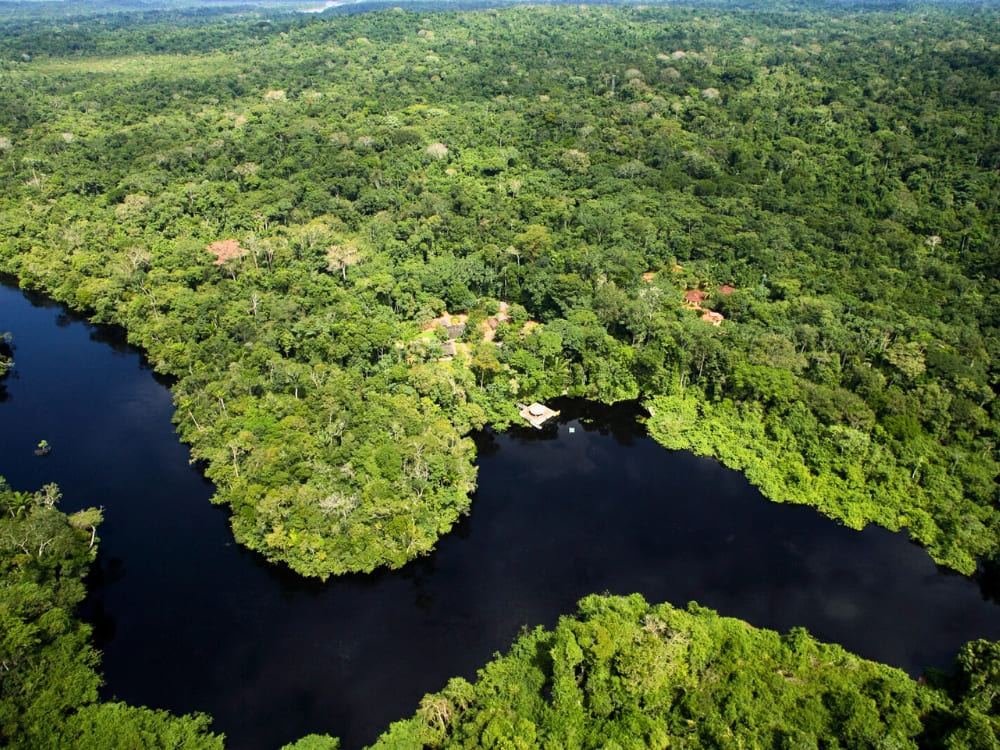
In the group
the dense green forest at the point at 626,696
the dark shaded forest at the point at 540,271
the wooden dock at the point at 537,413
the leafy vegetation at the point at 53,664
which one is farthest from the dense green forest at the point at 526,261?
the dense green forest at the point at 626,696

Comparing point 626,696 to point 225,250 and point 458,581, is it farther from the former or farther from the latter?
point 225,250

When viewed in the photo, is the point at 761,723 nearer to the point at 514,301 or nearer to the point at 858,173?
the point at 514,301

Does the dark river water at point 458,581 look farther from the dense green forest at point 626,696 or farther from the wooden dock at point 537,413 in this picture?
the dense green forest at point 626,696

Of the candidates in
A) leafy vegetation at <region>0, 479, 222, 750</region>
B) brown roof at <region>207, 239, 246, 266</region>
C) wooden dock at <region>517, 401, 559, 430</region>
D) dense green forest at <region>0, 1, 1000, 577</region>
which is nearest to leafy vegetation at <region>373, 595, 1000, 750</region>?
leafy vegetation at <region>0, 479, 222, 750</region>

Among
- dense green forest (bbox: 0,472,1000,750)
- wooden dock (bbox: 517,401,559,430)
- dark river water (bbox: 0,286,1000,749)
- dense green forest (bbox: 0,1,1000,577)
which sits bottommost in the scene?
dark river water (bbox: 0,286,1000,749)

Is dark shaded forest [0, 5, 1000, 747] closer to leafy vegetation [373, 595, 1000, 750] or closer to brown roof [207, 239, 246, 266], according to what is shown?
leafy vegetation [373, 595, 1000, 750]

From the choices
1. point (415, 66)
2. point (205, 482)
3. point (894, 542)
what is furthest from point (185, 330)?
point (415, 66)

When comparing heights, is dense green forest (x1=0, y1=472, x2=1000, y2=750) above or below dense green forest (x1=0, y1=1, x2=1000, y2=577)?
below
